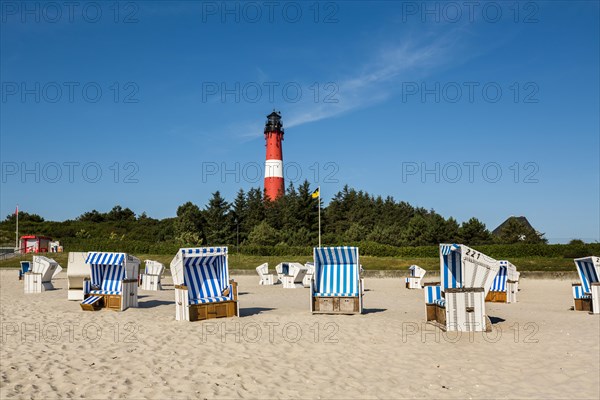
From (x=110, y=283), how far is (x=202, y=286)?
3587 mm

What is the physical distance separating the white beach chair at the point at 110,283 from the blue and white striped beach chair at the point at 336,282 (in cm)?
531

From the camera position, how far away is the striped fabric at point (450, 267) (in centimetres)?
1166

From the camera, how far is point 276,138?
219 feet

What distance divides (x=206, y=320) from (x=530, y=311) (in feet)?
30.9

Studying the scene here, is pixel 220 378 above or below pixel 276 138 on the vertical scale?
below

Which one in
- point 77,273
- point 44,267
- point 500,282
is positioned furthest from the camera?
point 44,267

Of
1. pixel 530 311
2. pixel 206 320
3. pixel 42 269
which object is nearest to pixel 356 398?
pixel 206 320

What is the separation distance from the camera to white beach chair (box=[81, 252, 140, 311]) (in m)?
14.3

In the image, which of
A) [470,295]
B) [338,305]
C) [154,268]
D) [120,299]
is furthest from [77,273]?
[470,295]

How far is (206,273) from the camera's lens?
13406 millimetres

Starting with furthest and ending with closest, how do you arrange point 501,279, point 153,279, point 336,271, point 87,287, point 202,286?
1. point 153,279
2. point 501,279
3. point 87,287
4. point 336,271
5. point 202,286

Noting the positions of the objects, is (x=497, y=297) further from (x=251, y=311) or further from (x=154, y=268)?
(x=154, y=268)

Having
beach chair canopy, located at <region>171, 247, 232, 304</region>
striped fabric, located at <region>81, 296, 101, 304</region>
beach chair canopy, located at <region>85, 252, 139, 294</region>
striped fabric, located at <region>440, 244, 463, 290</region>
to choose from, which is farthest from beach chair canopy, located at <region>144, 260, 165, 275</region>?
striped fabric, located at <region>440, 244, 463, 290</region>

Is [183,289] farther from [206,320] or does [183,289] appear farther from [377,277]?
[377,277]
